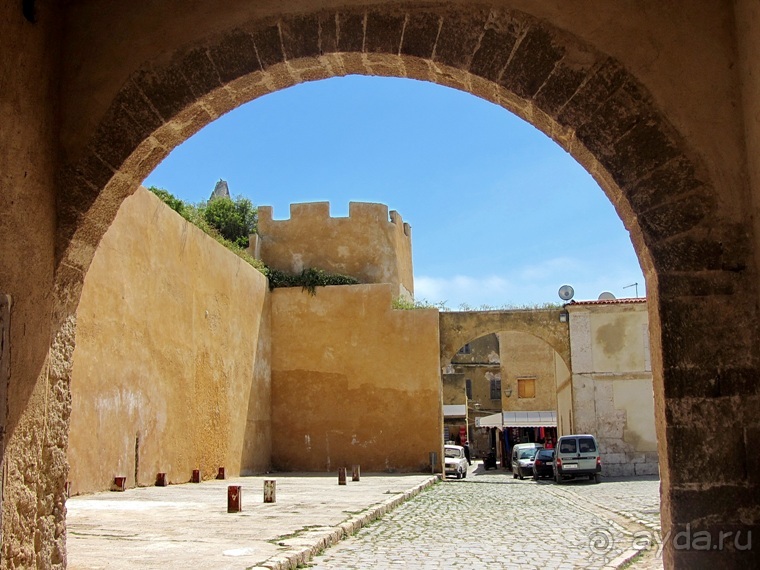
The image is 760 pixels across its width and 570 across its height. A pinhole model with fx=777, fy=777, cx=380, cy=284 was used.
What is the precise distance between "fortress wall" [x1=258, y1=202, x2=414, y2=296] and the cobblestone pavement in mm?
9111

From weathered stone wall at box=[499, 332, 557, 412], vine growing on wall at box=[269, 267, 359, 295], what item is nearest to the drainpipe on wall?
vine growing on wall at box=[269, 267, 359, 295]

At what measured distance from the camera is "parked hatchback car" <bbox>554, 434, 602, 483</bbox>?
58.0 ft

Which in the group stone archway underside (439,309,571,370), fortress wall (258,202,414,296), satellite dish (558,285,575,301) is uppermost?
fortress wall (258,202,414,296)

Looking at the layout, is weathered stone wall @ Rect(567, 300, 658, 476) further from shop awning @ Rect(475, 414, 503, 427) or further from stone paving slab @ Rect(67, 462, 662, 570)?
shop awning @ Rect(475, 414, 503, 427)

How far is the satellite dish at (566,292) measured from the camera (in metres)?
21.7

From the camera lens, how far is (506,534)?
7891 mm

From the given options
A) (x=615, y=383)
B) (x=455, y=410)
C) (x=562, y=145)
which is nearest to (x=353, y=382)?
(x=615, y=383)

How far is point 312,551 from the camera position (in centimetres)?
618

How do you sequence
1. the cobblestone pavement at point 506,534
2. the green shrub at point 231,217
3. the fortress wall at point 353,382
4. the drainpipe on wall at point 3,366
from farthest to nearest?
1. the green shrub at point 231,217
2. the fortress wall at point 353,382
3. the cobblestone pavement at point 506,534
4. the drainpipe on wall at point 3,366

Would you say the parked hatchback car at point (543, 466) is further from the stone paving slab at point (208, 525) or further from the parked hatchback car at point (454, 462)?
the stone paving slab at point (208, 525)

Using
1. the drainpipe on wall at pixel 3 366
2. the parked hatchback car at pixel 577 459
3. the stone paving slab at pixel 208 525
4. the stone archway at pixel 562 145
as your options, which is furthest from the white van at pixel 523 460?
the drainpipe on wall at pixel 3 366

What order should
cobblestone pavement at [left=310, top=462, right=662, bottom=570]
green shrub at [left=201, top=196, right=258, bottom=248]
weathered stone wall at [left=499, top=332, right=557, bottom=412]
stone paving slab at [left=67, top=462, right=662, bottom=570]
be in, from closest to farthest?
stone paving slab at [left=67, top=462, right=662, bottom=570]
cobblestone pavement at [left=310, top=462, right=662, bottom=570]
green shrub at [left=201, top=196, right=258, bottom=248]
weathered stone wall at [left=499, top=332, right=557, bottom=412]

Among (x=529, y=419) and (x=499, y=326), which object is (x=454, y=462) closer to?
(x=499, y=326)

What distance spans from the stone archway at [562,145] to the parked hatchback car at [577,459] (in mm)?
14644
